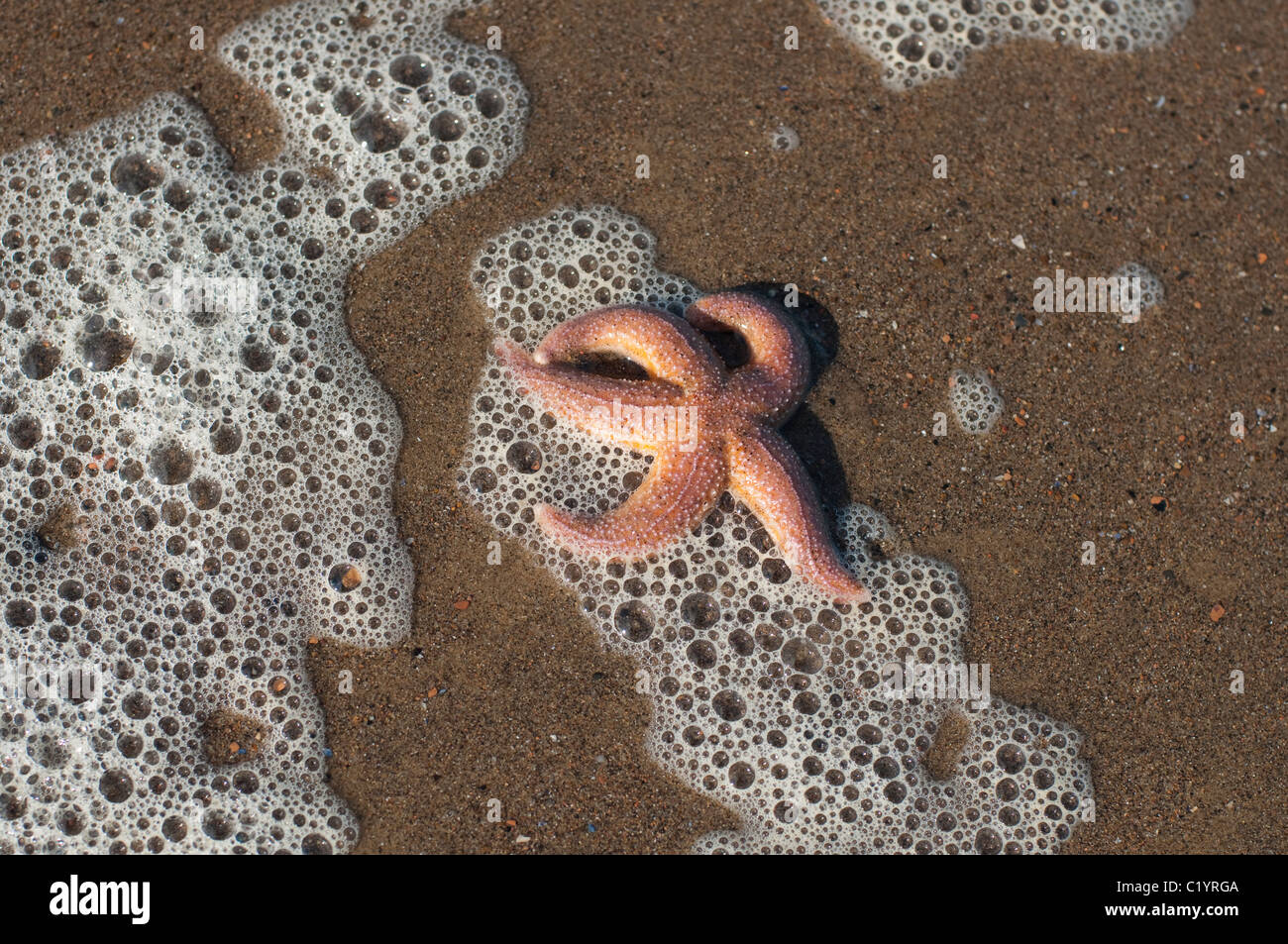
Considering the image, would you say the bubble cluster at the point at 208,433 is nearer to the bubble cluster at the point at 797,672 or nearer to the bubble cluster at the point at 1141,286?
the bubble cluster at the point at 797,672

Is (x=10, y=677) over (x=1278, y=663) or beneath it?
beneath

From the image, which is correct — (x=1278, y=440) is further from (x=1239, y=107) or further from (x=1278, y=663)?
(x=1239, y=107)

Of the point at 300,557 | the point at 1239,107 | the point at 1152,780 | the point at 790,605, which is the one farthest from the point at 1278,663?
the point at 300,557

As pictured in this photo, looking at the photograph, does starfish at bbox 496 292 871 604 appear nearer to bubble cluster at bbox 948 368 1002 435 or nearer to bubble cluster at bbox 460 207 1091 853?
bubble cluster at bbox 460 207 1091 853

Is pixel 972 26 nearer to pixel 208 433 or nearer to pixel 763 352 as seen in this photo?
pixel 763 352

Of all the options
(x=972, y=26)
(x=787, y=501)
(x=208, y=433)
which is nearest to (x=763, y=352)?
(x=787, y=501)

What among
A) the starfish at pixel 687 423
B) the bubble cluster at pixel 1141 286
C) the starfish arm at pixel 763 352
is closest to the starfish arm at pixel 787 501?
the starfish at pixel 687 423
